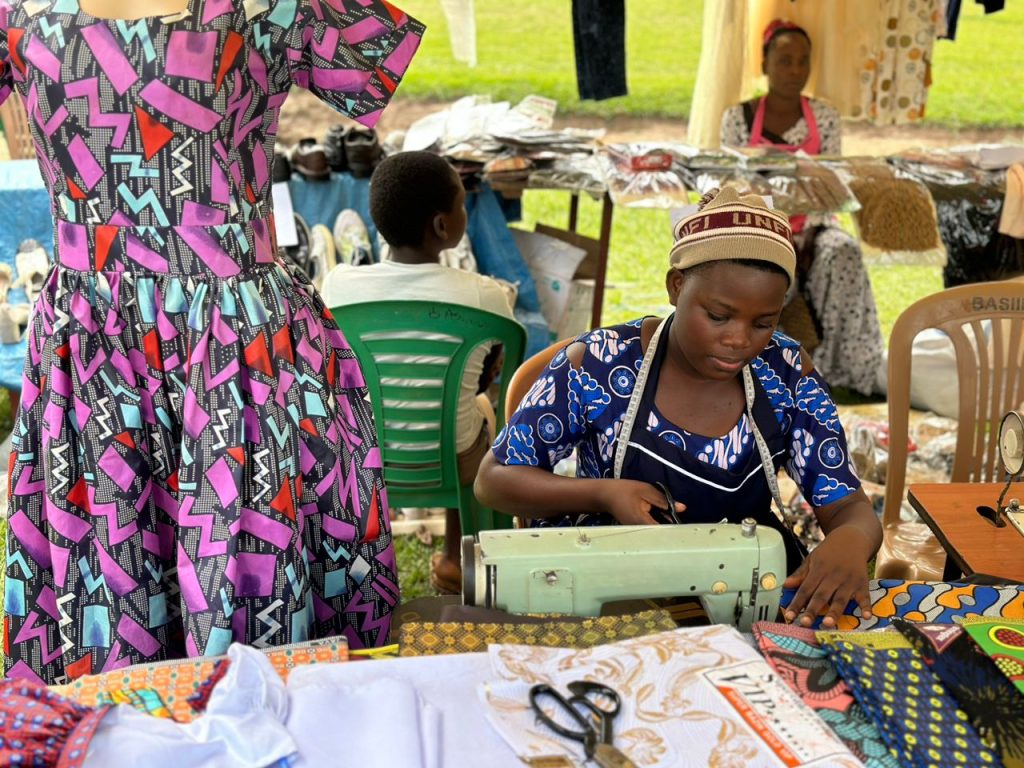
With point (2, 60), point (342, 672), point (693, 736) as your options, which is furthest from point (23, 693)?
point (2, 60)

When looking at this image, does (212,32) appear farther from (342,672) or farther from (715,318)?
(342,672)

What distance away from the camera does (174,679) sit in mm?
1220

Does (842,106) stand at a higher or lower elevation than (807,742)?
higher

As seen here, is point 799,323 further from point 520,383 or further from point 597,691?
point 597,691

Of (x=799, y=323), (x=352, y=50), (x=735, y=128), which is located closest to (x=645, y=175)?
(x=799, y=323)

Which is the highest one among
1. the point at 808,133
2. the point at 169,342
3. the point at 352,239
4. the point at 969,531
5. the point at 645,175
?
the point at 808,133

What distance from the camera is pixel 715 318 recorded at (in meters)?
1.74

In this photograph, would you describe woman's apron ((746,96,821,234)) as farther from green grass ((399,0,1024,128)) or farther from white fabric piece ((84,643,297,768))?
green grass ((399,0,1024,128))

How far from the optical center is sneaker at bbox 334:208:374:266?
4.05 meters

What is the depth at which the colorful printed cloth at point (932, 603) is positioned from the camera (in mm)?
1496

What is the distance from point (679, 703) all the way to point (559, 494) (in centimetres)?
71

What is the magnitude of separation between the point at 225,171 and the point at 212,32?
235 millimetres

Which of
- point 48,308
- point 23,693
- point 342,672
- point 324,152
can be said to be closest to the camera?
point 23,693

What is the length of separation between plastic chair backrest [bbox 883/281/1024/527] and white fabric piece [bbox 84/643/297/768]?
6.26 ft
